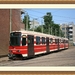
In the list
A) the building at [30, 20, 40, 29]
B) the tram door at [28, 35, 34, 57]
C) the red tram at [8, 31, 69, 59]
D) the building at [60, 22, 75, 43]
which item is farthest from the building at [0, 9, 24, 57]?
the building at [60, 22, 75, 43]

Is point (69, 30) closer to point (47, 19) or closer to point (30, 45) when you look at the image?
point (47, 19)

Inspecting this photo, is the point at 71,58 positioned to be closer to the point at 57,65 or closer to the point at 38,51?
the point at 57,65

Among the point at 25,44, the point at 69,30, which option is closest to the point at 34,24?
the point at 25,44

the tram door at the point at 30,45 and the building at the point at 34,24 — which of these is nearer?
the building at the point at 34,24

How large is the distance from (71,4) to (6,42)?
5882mm

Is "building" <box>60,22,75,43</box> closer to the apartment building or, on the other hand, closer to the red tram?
the apartment building

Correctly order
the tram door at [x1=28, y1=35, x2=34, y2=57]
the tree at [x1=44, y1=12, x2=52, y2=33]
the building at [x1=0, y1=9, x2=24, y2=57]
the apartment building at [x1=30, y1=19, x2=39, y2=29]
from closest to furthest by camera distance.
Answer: the tree at [x1=44, y1=12, x2=52, y2=33], the apartment building at [x1=30, y1=19, x2=39, y2=29], the building at [x1=0, y1=9, x2=24, y2=57], the tram door at [x1=28, y1=35, x2=34, y2=57]

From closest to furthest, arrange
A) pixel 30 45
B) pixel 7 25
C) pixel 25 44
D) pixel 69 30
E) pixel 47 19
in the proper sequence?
1. pixel 47 19
2. pixel 69 30
3. pixel 7 25
4. pixel 25 44
5. pixel 30 45

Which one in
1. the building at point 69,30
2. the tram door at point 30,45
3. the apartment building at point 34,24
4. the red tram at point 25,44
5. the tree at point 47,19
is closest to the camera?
the tree at point 47,19

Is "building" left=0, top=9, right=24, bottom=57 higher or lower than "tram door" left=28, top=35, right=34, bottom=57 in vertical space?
higher

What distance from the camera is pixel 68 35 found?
17938 mm

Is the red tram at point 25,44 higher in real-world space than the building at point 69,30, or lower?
lower

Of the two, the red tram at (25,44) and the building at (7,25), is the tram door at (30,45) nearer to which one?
the red tram at (25,44)

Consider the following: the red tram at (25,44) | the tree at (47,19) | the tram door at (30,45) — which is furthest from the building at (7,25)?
the tree at (47,19)
